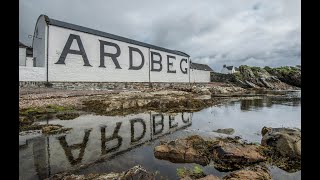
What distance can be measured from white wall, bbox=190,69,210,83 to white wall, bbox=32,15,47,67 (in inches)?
1328

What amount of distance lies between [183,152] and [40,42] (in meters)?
25.6

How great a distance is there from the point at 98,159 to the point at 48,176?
4.05ft

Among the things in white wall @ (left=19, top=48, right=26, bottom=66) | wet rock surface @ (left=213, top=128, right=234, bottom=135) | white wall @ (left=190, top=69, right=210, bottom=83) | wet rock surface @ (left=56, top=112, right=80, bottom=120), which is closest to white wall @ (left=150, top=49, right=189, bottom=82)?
white wall @ (left=190, top=69, right=210, bottom=83)

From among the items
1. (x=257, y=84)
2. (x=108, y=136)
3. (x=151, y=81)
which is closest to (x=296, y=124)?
(x=108, y=136)

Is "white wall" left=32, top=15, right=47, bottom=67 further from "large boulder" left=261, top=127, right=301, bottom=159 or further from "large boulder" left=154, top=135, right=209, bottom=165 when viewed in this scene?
"large boulder" left=261, top=127, right=301, bottom=159

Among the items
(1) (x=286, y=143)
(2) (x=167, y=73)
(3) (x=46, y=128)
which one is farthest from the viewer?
(2) (x=167, y=73)

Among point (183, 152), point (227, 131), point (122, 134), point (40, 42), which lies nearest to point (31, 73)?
point (40, 42)

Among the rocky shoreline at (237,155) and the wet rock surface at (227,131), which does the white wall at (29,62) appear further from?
the rocky shoreline at (237,155)

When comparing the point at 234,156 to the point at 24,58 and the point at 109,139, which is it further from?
the point at 24,58

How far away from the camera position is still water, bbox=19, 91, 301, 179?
471 centimetres

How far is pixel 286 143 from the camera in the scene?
5.46m
